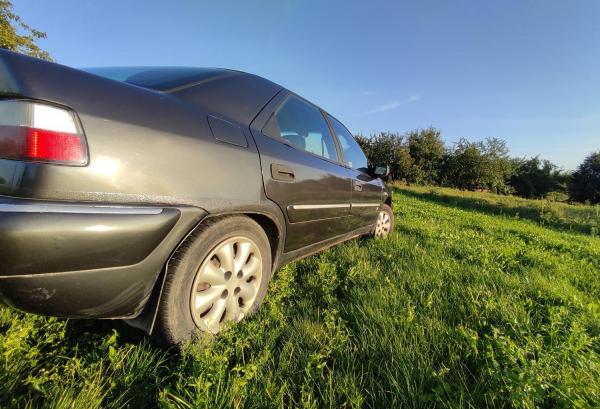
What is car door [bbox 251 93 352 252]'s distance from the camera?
176cm

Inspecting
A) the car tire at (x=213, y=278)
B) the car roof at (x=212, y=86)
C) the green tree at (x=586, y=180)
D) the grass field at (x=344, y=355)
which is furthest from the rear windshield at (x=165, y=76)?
the green tree at (x=586, y=180)

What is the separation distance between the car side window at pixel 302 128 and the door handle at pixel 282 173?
9.1 inches

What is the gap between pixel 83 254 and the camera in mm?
976

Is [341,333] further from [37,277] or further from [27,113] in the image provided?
[27,113]

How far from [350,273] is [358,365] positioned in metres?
1.13

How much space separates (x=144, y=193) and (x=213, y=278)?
577 millimetres

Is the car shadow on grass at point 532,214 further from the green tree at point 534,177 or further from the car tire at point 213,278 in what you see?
the green tree at point 534,177

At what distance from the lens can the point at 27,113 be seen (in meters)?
0.93

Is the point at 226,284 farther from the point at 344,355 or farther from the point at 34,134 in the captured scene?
the point at 34,134

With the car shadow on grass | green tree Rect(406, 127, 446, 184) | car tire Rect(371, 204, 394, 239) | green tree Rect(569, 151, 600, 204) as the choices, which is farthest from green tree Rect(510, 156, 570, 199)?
car tire Rect(371, 204, 394, 239)

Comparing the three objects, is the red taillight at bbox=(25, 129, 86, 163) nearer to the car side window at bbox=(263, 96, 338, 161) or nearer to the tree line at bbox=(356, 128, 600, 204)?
the car side window at bbox=(263, 96, 338, 161)

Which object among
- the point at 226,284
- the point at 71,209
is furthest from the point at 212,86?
the point at 226,284

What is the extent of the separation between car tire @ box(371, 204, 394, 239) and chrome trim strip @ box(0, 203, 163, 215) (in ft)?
10.9

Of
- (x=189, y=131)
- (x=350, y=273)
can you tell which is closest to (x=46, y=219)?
(x=189, y=131)
